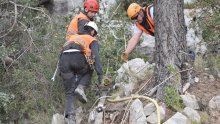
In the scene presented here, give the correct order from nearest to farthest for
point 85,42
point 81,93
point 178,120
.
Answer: point 178,120
point 81,93
point 85,42

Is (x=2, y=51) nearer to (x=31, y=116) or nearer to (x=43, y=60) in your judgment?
(x=43, y=60)

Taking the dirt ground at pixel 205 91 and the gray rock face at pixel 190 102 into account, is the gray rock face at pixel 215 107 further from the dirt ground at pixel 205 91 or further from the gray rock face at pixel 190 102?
the gray rock face at pixel 190 102

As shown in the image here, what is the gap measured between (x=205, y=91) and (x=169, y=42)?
2.88 ft

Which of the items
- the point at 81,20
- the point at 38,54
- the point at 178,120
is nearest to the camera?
the point at 178,120

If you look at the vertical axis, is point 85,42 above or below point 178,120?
above

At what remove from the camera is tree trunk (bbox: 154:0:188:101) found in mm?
6137

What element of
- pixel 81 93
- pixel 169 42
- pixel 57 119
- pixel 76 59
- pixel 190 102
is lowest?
pixel 57 119

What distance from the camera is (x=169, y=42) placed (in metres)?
6.18

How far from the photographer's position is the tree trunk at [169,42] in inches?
242

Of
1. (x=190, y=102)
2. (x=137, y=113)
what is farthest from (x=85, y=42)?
(x=190, y=102)

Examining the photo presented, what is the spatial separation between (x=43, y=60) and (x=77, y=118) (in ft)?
5.06

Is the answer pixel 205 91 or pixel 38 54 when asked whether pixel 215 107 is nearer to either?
pixel 205 91

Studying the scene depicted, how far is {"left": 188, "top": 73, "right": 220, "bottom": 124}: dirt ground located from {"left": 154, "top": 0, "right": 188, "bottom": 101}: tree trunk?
0.89 feet

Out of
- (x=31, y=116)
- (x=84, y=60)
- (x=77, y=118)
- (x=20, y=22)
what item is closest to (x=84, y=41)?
(x=84, y=60)
